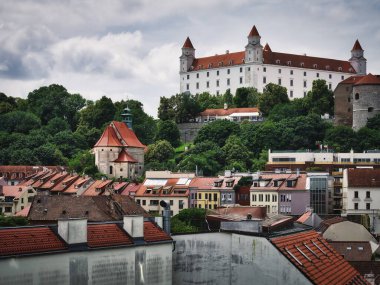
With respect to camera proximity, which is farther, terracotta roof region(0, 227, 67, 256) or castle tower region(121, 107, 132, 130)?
castle tower region(121, 107, 132, 130)

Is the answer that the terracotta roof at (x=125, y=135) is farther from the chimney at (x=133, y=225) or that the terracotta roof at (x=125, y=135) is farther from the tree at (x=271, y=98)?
the chimney at (x=133, y=225)

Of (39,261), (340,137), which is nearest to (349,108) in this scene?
(340,137)

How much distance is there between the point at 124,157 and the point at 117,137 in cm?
525

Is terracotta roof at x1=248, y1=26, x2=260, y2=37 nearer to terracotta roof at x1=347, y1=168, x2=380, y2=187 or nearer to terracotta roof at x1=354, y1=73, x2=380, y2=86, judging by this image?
terracotta roof at x1=354, y1=73, x2=380, y2=86

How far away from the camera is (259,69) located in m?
148

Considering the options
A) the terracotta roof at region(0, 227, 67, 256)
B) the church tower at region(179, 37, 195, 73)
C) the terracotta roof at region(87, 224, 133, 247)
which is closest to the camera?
the terracotta roof at region(0, 227, 67, 256)

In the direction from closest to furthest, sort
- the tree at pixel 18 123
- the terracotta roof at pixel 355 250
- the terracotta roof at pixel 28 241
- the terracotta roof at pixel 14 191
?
the terracotta roof at pixel 28 241 → the terracotta roof at pixel 355 250 → the terracotta roof at pixel 14 191 → the tree at pixel 18 123

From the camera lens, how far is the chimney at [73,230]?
20875 mm

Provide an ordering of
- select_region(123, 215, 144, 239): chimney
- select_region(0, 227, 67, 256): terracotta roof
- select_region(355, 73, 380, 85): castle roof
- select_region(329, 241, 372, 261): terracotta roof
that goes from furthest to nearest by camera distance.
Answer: select_region(355, 73, 380, 85): castle roof < select_region(329, 241, 372, 261): terracotta roof < select_region(123, 215, 144, 239): chimney < select_region(0, 227, 67, 256): terracotta roof

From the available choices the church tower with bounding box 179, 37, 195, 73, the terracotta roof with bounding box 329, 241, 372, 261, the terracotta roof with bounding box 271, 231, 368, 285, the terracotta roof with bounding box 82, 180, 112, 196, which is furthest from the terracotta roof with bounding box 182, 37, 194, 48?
the terracotta roof with bounding box 271, 231, 368, 285

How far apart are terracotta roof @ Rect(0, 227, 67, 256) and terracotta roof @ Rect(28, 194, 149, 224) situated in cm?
3484

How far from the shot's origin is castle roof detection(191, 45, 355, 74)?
152000mm

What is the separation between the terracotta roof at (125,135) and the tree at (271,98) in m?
27.7

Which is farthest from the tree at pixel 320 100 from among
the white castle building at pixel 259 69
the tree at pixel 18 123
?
the tree at pixel 18 123
